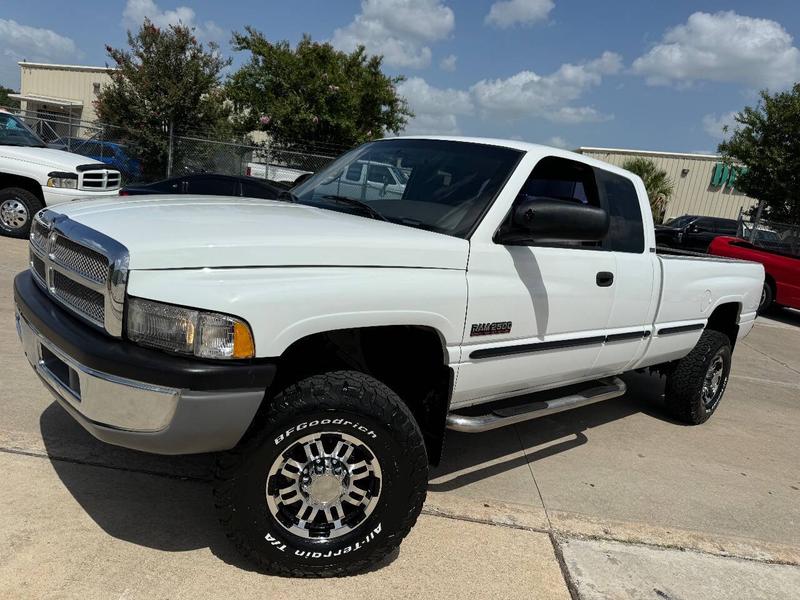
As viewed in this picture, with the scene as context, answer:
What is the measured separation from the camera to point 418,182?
11.8 ft

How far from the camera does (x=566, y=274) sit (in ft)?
11.2

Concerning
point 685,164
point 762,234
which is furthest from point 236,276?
point 685,164

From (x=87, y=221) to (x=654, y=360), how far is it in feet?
12.3

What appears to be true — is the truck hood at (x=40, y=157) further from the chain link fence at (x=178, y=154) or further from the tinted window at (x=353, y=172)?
the chain link fence at (x=178, y=154)

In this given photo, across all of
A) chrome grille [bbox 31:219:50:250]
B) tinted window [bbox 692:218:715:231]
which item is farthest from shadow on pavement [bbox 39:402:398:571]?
tinted window [bbox 692:218:715:231]

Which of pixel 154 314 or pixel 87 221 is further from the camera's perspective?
pixel 87 221

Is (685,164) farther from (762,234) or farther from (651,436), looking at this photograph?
(651,436)

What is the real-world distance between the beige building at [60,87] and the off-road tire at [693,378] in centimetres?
4072

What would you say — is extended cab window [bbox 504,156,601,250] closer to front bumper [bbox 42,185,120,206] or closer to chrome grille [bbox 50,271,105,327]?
chrome grille [bbox 50,271,105,327]

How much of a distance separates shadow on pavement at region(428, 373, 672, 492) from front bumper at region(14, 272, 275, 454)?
64.2 inches

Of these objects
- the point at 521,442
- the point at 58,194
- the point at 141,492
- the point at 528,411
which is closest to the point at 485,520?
the point at 528,411

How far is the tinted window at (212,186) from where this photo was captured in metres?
10.4

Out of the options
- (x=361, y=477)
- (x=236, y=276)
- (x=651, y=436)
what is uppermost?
(x=236, y=276)

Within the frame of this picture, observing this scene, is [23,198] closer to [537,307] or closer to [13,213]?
[13,213]
